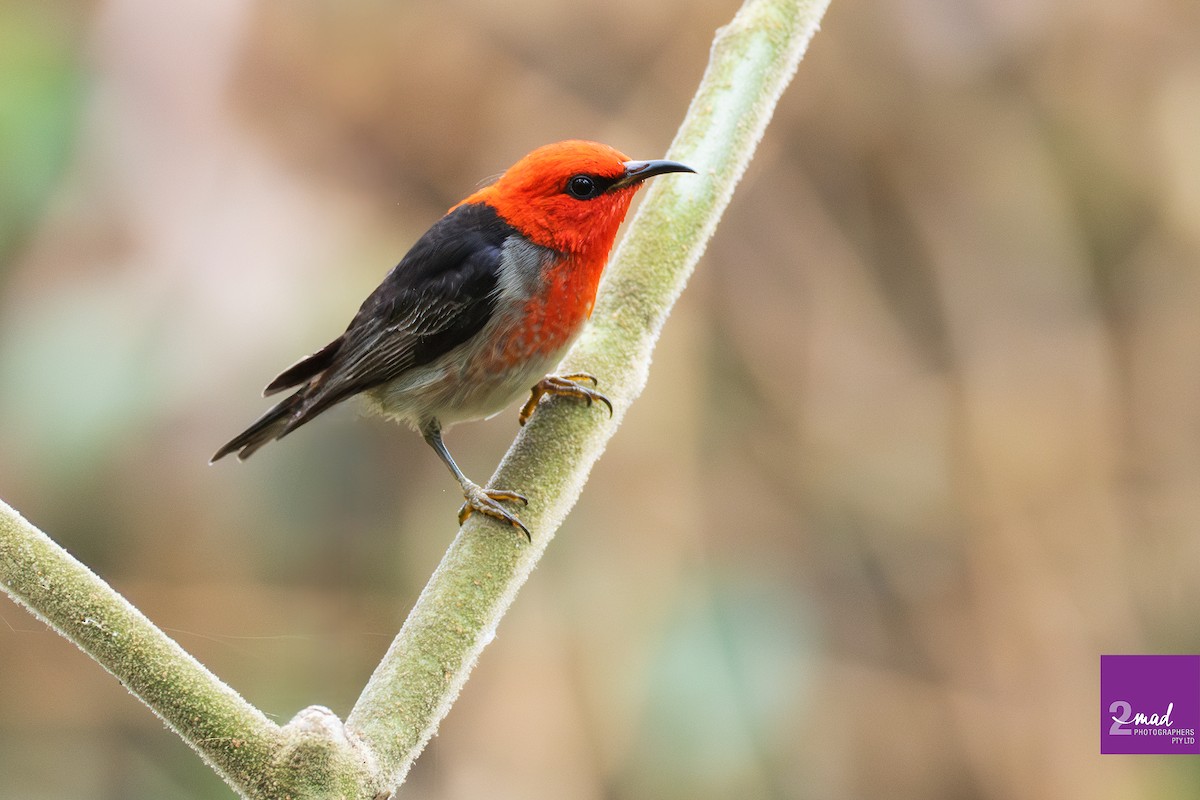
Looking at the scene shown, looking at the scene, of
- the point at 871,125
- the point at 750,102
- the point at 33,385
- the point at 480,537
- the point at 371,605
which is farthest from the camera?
the point at 871,125

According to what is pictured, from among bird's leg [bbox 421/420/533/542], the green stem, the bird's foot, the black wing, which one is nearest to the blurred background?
the black wing

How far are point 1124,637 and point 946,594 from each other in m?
0.53

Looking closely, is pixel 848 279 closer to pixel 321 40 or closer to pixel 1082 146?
pixel 1082 146

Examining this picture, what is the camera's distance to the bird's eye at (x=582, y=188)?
8.04 ft

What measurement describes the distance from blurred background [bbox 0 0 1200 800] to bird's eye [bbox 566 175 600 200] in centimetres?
125

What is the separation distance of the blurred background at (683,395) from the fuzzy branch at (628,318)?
1.19m

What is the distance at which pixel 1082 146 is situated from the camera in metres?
4.04

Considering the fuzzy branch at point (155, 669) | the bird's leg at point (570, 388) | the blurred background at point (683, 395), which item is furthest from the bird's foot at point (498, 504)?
the blurred background at point (683, 395)

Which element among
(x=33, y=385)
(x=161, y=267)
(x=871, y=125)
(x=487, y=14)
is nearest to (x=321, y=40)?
(x=487, y=14)

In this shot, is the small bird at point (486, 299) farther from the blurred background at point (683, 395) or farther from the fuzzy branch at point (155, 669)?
the fuzzy branch at point (155, 669)

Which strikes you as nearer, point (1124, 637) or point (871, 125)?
point (1124, 637)

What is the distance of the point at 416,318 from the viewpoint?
2.46m

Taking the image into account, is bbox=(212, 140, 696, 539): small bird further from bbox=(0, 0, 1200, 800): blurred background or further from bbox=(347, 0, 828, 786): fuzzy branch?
bbox=(0, 0, 1200, 800): blurred background

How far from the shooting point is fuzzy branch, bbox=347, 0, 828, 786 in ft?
5.63
